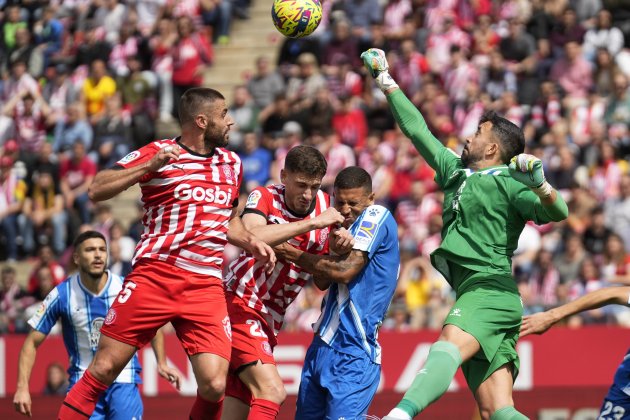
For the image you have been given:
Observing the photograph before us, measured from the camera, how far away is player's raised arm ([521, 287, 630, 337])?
7.41 metres

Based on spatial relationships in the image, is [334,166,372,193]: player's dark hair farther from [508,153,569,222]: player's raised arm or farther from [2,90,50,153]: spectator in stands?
[2,90,50,153]: spectator in stands

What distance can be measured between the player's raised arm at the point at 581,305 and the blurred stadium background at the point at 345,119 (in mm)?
4628

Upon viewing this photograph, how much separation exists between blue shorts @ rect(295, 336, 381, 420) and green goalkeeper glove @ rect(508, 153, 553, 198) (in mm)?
1708

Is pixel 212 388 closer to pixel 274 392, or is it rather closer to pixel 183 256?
pixel 274 392

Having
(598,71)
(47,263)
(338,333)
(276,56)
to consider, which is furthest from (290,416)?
(276,56)

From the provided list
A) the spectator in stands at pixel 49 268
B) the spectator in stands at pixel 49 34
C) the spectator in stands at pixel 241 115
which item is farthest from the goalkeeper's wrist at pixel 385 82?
the spectator in stands at pixel 49 34

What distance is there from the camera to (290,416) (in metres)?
11.5

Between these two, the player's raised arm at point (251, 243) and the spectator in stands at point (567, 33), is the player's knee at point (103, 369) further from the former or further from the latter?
the spectator in stands at point (567, 33)

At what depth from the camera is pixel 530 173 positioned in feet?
23.7

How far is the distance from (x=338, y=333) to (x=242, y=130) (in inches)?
444

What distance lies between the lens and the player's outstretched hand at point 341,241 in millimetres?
7945

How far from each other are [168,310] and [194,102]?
1445 millimetres

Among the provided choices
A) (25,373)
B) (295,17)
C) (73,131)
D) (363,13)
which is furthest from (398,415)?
(73,131)

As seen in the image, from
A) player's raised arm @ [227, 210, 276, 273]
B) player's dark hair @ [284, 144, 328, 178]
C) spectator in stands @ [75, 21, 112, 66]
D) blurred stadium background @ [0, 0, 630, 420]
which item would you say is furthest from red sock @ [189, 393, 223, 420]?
spectator in stands @ [75, 21, 112, 66]
